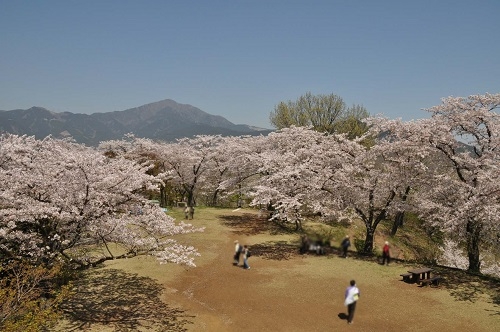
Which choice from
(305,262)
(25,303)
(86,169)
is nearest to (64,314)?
(25,303)

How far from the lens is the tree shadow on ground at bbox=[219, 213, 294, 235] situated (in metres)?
35.1

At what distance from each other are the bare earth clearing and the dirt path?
5 cm

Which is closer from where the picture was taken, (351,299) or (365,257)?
(351,299)

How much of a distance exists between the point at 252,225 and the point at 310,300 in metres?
19.5

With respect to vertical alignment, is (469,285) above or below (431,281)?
below

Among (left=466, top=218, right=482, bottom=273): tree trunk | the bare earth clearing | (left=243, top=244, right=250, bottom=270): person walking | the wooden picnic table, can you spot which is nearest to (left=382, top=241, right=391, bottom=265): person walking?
the bare earth clearing

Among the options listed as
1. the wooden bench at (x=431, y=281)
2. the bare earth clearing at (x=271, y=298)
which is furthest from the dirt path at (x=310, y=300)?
the wooden bench at (x=431, y=281)

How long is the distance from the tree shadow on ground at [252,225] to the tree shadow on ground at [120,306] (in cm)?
1486

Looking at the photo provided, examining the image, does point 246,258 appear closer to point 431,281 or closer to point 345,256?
point 345,256

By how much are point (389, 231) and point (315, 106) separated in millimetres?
26789

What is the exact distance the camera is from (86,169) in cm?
1553

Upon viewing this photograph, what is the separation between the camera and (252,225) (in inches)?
1489

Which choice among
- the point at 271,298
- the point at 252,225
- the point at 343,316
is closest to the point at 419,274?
the point at 343,316

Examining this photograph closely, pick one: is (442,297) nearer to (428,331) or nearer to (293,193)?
(428,331)
